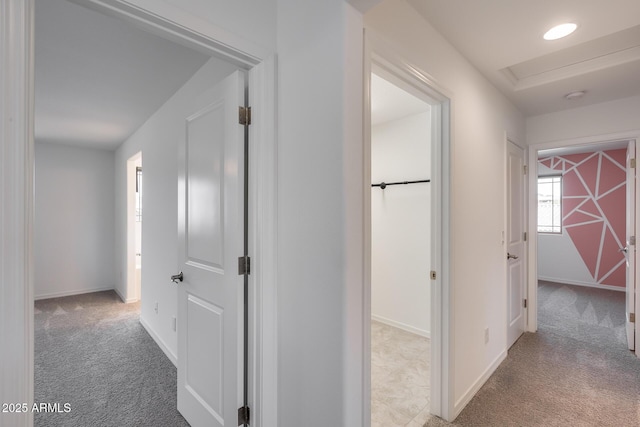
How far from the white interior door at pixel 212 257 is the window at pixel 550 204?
6.40 m

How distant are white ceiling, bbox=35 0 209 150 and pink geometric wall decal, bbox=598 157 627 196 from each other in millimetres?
6365

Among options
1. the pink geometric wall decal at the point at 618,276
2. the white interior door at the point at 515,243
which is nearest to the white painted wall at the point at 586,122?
the white interior door at the point at 515,243

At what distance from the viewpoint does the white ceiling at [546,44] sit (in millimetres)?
1576

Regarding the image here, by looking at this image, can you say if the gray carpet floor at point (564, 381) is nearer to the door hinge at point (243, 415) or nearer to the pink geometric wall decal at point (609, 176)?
the door hinge at point (243, 415)

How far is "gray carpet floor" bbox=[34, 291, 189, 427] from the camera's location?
78.2 inches

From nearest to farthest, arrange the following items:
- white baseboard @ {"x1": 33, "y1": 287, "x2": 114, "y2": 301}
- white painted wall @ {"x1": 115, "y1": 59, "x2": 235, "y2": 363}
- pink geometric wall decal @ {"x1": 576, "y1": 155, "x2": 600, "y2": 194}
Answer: white painted wall @ {"x1": 115, "y1": 59, "x2": 235, "y2": 363}, white baseboard @ {"x1": 33, "y1": 287, "x2": 114, "y2": 301}, pink geometric wall decal @ {"x1": 576, "y1": 155, "x2": 600, "y2": 194}

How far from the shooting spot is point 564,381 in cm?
233

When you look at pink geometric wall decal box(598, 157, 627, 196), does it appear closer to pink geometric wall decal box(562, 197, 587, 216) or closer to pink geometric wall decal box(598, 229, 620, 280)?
pink geometric wall decal box(562, 197, 587, 216)

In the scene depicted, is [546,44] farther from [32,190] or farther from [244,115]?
[32,190]

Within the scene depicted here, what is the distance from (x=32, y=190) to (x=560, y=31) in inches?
105

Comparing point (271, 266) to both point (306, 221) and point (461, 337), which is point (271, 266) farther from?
point (461, 337)

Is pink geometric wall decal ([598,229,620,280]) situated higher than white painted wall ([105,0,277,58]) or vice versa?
white painted wall ([105,0,277,58])

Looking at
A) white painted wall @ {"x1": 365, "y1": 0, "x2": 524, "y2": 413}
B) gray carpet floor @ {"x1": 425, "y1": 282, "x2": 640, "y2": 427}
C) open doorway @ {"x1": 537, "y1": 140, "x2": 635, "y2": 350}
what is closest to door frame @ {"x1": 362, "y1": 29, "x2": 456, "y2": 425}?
white painted wall @ {"x1": 365, "y1": 0, "x2": 524, "y2": 413}

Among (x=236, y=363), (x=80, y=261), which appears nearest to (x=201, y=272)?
(x=236, y=363)
